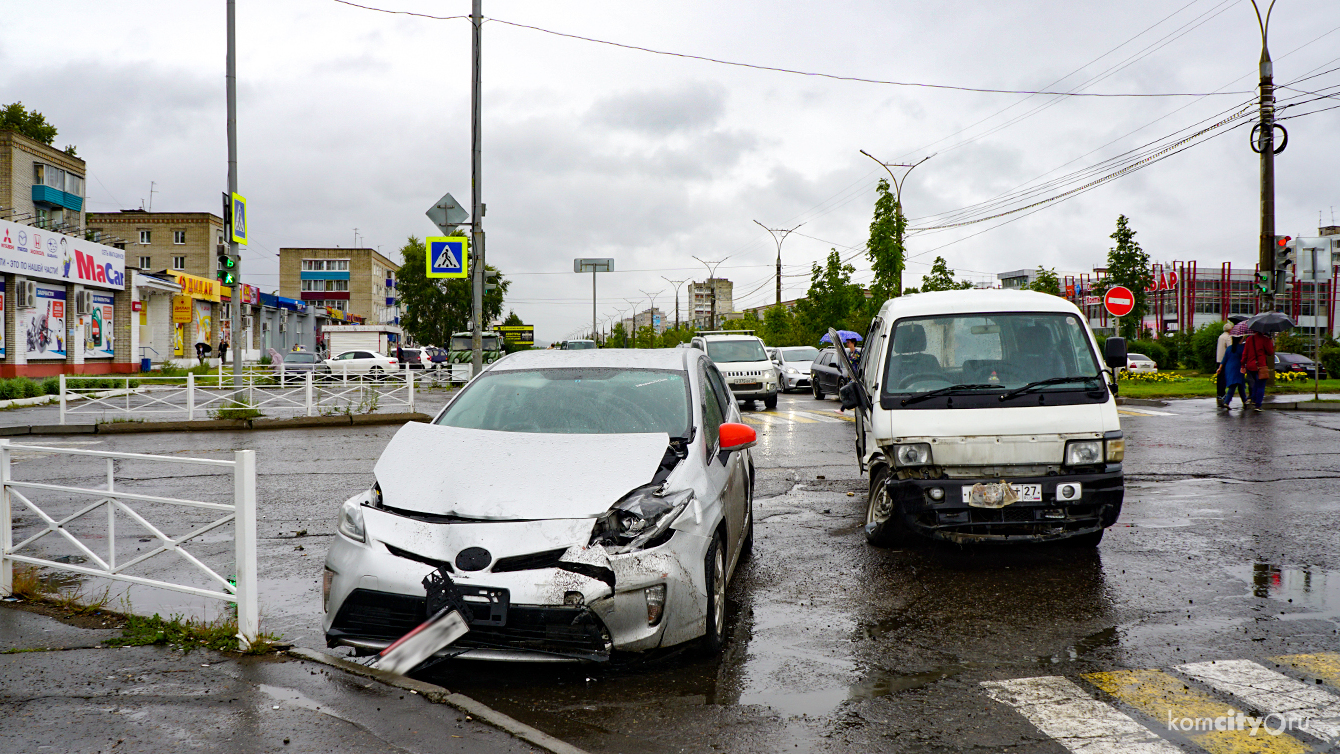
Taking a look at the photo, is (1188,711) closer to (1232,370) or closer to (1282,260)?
(1232,370)

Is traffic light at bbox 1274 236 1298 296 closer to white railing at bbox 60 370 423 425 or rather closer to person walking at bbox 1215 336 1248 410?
person walking at bbox 1215 336 1248 410

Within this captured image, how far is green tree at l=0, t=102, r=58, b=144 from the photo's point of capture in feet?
172

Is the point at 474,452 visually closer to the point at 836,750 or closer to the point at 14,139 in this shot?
the point at 836,750

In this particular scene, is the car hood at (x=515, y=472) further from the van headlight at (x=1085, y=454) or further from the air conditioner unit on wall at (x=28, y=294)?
the air conditioner unit on wall at (x=28, y=294)

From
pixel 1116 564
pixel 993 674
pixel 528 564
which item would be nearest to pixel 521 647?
pixel 528 564

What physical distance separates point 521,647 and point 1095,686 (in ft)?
8.26

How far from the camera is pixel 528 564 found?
3.82 metres

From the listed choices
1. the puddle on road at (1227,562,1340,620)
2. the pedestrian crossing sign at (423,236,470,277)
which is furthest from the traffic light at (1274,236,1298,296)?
A: the pedestrian crossing sign at (423,236,470,277)

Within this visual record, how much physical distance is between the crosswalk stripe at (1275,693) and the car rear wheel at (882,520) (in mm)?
2530

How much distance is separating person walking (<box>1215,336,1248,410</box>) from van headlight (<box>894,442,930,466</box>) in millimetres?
15829

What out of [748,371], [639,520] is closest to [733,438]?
[639,520]

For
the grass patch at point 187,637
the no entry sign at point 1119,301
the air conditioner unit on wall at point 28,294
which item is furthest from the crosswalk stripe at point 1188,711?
the air conditioner unit on wall at point 28,294

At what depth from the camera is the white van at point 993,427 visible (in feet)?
19.6

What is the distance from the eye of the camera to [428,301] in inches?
2923
